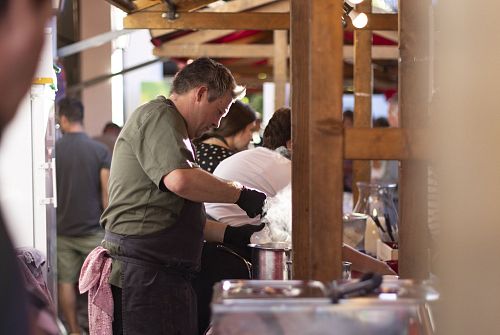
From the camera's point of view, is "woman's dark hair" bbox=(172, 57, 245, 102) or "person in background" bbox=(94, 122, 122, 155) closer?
"woman's dark hair" bbox=(172, 57, 245, 102)

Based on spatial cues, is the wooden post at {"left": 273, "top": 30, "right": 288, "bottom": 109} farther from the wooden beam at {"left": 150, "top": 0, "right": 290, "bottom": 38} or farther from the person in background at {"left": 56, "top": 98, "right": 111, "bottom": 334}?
the person in background at {"left": 56, "top": 98, "right": 111, "bottom": 334}

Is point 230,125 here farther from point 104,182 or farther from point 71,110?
point 104,182

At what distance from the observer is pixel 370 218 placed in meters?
5.14

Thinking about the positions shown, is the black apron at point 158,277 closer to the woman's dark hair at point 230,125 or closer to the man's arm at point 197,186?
the man's arm at point 197,186

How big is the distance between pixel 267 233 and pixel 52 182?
4.31 feet

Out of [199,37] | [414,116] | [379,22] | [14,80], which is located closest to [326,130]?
[414,116]

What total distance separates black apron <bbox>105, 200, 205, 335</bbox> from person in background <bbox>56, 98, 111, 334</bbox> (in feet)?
12.7

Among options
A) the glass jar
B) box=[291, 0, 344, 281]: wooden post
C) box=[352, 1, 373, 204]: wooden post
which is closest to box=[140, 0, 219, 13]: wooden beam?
box=[352, 1, 373, 204]: wooden post

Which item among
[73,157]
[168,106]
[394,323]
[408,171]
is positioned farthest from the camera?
[73,157]

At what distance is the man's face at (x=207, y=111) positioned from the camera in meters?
3.92

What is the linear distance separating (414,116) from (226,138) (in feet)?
10.1

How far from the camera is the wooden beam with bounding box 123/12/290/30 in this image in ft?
20.8

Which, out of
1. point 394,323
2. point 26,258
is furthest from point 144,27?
point 394,323

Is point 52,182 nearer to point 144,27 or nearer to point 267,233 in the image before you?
point 267,233
